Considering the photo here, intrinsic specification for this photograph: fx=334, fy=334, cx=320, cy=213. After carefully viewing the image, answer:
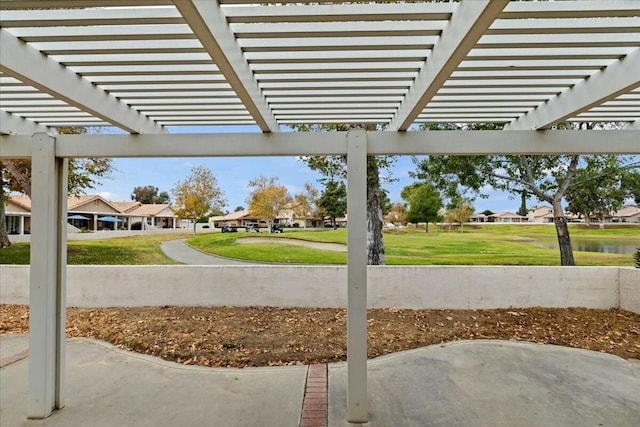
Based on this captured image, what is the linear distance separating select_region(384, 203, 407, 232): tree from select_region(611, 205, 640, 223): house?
904 centimetres

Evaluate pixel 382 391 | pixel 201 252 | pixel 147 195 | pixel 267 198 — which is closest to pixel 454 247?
pixel 267 198

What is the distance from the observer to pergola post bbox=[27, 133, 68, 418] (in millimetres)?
2938

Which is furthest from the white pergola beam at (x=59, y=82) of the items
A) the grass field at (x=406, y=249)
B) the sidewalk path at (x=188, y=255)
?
the sidewalk path at (x=188, y=255)

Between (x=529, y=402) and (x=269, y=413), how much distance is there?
259 centimetres

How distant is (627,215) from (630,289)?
7.90 m

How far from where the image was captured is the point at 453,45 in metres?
1.89

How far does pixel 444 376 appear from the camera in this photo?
3.93m

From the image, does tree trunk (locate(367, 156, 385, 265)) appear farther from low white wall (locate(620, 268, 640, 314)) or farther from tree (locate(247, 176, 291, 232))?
tree (locate(247, 176, 291, 232))

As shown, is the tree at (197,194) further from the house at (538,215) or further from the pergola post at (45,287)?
the pergola post at (45,287)

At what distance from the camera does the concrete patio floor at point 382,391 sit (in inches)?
120

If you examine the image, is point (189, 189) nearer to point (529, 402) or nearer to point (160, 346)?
point (160, 346)

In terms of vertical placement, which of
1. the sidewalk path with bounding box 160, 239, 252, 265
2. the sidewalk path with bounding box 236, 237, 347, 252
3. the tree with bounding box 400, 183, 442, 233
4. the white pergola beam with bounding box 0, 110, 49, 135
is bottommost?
the sidewalk path with bounding box 160, 239, 252, 265

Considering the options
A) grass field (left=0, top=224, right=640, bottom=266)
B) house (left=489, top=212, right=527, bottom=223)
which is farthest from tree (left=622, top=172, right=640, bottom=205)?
house (left=489, top=212, right=527, bottom=223)

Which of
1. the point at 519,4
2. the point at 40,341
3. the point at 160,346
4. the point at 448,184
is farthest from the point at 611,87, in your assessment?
the point at 448,184
